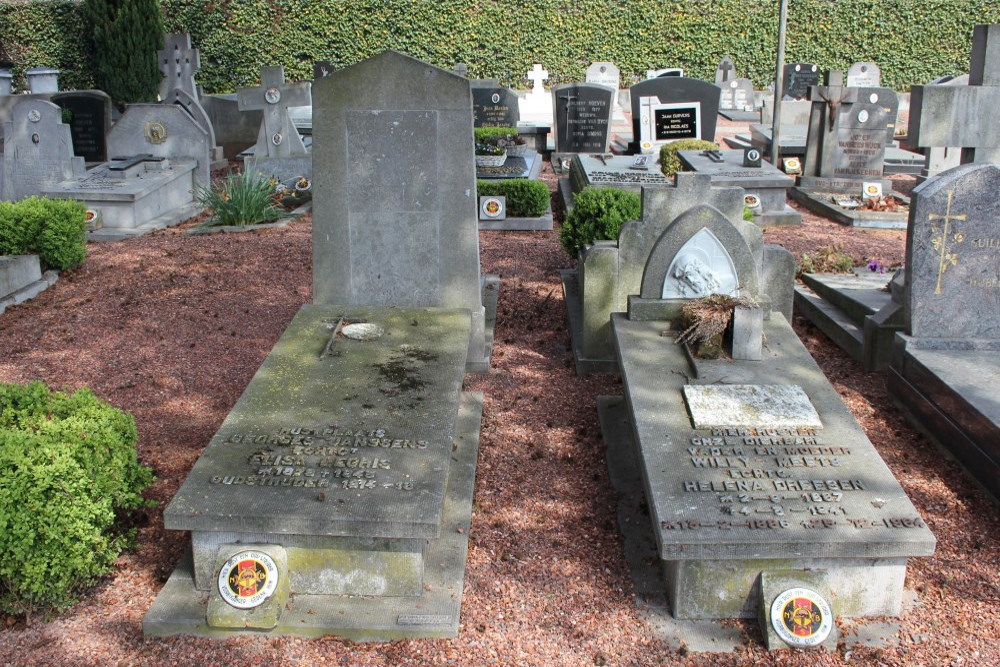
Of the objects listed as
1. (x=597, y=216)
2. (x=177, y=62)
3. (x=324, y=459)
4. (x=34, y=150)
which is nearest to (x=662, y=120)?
(x=597, y=216)

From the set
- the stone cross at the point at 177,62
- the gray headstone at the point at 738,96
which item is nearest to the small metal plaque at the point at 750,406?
the stone cross at the point at 177,62

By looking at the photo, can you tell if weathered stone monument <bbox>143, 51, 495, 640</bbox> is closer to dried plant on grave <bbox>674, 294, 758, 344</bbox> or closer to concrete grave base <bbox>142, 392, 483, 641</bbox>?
concrete grave base <bbox>142, 392, 483, 641</bbox>

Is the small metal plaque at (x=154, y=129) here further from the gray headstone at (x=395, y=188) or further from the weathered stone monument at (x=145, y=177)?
the gray headstone at (x=395, y=188)

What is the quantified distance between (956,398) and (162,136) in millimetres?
11419

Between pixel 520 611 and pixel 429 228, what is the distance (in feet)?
10.6

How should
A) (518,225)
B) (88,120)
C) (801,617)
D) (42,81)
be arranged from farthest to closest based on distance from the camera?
1. (42,81)
2. (88,120)
3. (518,225)
4. (801,617)

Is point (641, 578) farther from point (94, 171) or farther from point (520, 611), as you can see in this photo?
point (94, 171)

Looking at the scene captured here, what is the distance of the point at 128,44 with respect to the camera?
893 inches

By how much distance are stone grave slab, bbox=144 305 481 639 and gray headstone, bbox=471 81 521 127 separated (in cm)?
1475

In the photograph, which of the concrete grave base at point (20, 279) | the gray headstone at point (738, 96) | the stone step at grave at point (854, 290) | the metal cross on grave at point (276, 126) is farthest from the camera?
the gray headstone at point (738, 96)

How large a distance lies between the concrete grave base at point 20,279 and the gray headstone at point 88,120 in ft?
22.6

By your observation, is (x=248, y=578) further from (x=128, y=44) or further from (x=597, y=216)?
(x=128, y=44)

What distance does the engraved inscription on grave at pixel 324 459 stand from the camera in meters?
4.34

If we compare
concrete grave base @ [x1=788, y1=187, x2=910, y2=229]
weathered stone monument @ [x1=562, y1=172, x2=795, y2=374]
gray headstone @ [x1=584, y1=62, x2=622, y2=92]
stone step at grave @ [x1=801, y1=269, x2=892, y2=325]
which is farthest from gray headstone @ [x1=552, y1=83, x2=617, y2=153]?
weathered stone monument @ [x1=562, y1=172, x2=795, y2=374]
